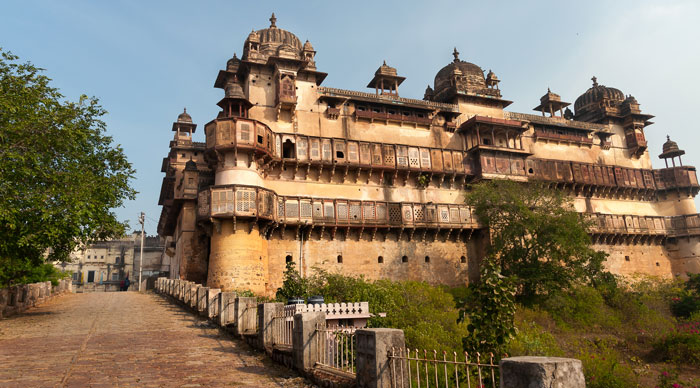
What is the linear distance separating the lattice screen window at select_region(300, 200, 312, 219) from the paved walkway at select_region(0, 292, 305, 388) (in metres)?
12.8

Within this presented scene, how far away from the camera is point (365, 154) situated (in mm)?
33281

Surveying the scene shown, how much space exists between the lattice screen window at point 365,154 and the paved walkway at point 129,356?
1836 centimetres

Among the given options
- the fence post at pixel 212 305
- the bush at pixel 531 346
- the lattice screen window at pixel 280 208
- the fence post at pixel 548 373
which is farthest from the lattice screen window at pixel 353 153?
the fence post at pixel 548 373

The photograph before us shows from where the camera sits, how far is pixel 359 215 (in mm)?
31062

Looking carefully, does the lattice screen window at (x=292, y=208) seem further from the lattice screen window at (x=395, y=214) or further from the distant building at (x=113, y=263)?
the distant building at (x=113, y=263)

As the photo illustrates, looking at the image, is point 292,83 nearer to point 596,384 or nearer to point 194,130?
point 194,130

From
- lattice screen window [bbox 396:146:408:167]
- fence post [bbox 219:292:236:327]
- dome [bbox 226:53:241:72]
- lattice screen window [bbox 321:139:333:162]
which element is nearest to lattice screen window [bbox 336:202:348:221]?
lattice screen window [bbox 321:139:333:162]

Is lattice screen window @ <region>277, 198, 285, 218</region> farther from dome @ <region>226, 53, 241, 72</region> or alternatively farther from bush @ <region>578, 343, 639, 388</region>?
bush @ <region>578, 343, 639, 388</region>

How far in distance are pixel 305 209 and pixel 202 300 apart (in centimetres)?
1282

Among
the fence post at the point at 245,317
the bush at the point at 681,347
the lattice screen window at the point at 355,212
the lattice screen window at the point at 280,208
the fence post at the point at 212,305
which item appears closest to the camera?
the fence post at the point at 245,317

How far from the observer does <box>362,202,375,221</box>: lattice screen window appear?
102ft

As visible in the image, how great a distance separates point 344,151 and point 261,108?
6.60 metres

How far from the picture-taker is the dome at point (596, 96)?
48.7 m

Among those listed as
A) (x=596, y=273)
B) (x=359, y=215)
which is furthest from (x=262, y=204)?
(x=596, y=273)
